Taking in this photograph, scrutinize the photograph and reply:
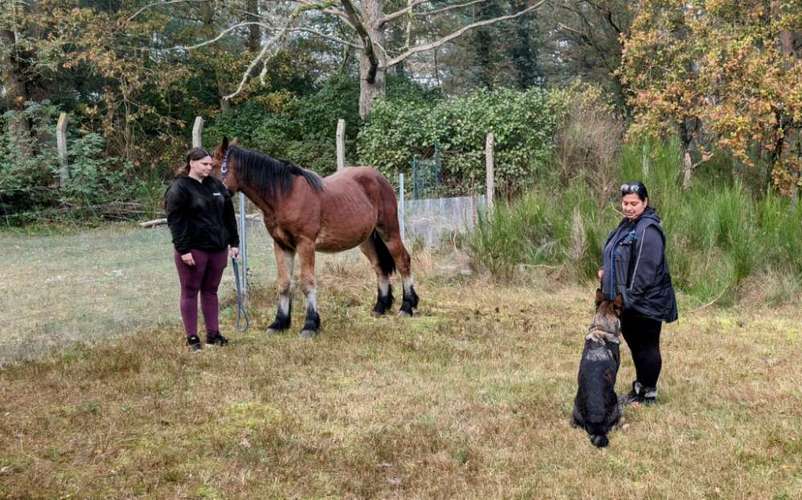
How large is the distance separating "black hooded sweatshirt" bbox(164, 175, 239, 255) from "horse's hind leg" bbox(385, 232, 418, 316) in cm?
234

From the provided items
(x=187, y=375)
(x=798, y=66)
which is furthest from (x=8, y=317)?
(x=798, y=66)

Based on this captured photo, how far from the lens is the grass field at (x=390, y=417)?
349cm

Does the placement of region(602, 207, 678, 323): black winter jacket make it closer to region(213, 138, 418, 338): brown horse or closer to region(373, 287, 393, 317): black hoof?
region(213, 138, 418, 338): brown horse

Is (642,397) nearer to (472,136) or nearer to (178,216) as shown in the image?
(178,216)

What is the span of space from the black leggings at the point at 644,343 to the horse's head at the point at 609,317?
0.19 m

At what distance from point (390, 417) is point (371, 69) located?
44.2ft

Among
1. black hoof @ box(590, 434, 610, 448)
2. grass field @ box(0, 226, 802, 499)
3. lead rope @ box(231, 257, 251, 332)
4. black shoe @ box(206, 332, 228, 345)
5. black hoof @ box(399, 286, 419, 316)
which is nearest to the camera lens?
grass field @ box(0, 226, 802, 499)

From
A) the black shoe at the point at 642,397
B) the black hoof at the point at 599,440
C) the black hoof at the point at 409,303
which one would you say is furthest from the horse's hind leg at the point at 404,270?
the black hoof at the point at 599,440

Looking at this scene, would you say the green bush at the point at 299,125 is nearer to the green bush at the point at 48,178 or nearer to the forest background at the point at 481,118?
the forest background at the point at 481,118

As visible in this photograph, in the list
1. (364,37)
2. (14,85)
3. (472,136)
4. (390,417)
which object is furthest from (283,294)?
(14,85)

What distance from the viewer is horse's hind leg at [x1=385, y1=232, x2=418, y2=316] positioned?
7.72 m

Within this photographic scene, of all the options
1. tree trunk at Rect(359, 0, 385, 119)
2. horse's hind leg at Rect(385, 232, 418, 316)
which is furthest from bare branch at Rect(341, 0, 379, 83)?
horse's hind leg at Rect(385, 232, 418, 316)

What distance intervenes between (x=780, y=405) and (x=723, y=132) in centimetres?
889

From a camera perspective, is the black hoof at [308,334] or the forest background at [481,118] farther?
the forest background at [481,118]
